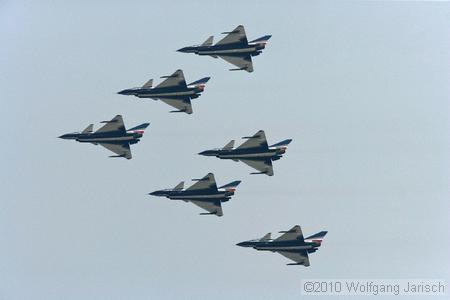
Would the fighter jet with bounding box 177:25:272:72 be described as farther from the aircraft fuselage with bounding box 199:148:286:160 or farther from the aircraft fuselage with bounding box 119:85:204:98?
the aircraft fuselage with bounding box 199:148:286:160

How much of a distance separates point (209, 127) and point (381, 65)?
0.96 metres

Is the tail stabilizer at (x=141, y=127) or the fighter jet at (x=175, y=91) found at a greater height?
the fighter jet at (x=175, y=91)

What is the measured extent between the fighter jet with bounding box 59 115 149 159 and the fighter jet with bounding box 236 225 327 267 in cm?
78

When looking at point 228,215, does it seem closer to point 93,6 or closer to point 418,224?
point 418,224

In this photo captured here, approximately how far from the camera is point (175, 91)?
9.05 ft

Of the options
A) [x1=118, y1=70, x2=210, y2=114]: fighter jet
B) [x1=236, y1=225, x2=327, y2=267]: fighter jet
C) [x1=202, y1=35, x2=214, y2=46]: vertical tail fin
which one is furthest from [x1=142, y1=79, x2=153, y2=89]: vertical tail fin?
[x1=236, y1=225, x2=327, y2=267]: fighter jet

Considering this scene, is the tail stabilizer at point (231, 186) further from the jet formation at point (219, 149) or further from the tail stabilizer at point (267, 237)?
the tail stabilizer at point (267, 237)

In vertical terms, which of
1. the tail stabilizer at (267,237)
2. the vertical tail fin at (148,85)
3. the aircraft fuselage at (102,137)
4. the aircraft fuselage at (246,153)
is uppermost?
the vertical tail fin at (148,85)

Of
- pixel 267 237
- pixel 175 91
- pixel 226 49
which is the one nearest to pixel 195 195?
pixel 267 237

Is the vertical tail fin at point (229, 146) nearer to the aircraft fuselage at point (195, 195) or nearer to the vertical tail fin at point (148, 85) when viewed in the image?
the aircraft fuselage at point (195, 195)

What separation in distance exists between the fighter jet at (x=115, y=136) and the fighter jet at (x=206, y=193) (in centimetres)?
30

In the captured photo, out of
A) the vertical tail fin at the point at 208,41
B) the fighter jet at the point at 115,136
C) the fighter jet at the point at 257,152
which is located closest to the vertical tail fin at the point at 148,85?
the fighter jet at the point at 115,136

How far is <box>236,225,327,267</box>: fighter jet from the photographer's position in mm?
2727

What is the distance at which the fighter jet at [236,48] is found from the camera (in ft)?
8.98
